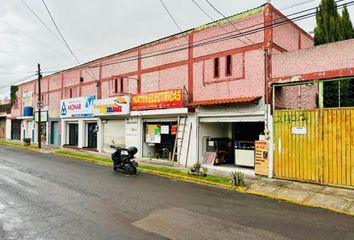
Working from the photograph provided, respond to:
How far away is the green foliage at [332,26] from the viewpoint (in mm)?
17328

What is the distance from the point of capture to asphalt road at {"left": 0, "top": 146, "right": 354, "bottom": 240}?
6066 mm

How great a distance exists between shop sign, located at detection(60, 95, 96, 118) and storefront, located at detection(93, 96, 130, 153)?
1.52 m

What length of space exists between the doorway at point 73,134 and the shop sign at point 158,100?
9.73 metres

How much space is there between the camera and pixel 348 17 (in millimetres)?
17875

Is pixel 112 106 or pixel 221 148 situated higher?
pixel 112 106

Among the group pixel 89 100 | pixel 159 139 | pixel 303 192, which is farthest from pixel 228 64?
pixel 89 100

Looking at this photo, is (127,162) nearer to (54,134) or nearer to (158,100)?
(158,100)

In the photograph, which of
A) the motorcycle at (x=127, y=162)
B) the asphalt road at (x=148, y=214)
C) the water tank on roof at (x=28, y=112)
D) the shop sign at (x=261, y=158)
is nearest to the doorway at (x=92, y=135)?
the motorcycle at (x=127, y=162)

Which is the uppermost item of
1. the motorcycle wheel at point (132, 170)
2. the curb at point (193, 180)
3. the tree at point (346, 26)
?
the tree at point (346, 26)

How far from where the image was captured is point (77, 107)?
2558 centimetres

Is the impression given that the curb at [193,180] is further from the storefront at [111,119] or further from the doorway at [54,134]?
the doorway at [54,134]

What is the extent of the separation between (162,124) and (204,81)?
4.36 metres

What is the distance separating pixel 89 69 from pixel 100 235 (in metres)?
21.2

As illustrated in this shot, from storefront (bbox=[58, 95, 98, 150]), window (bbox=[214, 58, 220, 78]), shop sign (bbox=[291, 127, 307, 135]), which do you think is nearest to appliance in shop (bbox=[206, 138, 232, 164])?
window (bbox=[214, 58, 220, 78])
